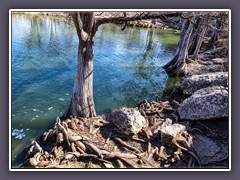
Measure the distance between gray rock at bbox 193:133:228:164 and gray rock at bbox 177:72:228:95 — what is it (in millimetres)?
5500

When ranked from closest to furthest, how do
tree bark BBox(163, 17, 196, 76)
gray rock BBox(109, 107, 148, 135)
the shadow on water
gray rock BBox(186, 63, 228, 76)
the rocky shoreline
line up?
the rocky shoreline < gray rock BBox(109, 107, 148, 135) < the shadow on water < gray rock BBox(186, 63, 228, 76) < tree bark BBox(163, 17, 196, 76)

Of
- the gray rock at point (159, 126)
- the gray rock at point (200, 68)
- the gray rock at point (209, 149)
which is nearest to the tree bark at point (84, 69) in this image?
the gray rock at point (159, 126)

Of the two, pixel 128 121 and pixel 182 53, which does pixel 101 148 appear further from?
pixel 182 53

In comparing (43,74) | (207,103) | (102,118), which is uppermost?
(43,74)

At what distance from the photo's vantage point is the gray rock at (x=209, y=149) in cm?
944

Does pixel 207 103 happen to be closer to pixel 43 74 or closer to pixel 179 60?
pixel 179 60

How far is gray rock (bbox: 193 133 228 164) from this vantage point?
944 centimetres

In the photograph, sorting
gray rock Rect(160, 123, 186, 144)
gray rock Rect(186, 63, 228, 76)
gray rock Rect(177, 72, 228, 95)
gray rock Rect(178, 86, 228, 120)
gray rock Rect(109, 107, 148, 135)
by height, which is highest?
gray rock Rect(186, 63, 228, 76)

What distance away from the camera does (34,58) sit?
72.3 ft

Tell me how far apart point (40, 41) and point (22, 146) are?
19305mm

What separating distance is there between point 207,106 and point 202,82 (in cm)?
471

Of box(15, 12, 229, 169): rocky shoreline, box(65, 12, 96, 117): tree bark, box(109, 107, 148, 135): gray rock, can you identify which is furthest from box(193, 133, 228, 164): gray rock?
box(65, 12, 96, 117): tree bark

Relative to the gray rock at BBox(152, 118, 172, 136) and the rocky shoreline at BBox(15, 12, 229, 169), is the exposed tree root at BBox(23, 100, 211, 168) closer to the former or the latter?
the rocky shoreline at BBox(15, 12, 229, 169)
